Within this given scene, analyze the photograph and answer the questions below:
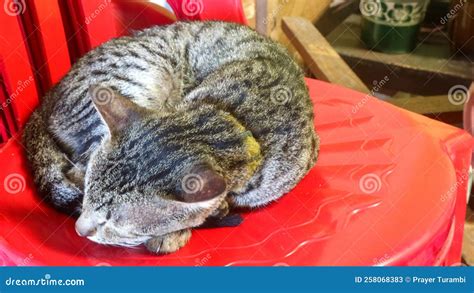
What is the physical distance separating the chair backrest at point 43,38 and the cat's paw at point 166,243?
19.3 inches

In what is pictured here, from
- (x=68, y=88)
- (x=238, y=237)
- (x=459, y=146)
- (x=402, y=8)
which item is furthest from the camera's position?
(x=402, y=8)

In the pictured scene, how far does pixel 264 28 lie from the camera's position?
73.0 inches

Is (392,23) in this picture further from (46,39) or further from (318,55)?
(46,39)


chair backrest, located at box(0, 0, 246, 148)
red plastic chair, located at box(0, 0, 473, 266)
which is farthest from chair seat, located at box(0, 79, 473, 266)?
chair backrest, located at box(0, 0, 246, 148)

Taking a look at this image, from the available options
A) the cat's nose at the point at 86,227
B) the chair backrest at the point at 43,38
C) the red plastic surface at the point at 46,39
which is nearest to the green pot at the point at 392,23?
the chair backrest at the point at 43,38

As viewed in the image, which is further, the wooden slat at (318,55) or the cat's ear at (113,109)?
the wooden slat at (318,55)

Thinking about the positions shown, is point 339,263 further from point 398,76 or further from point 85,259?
point 398,76

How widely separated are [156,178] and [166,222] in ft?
0.28

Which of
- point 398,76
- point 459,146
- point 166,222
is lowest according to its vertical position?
point 398,76

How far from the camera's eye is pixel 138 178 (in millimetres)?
908

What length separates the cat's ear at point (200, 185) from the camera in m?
0.83

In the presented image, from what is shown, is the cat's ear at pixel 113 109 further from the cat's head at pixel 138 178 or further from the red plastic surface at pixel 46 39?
the red plastic surface at pixel 46 39

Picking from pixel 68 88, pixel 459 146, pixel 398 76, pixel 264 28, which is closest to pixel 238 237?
pixel 68 88

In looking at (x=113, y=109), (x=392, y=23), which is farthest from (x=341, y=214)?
(x=392, y=23)
